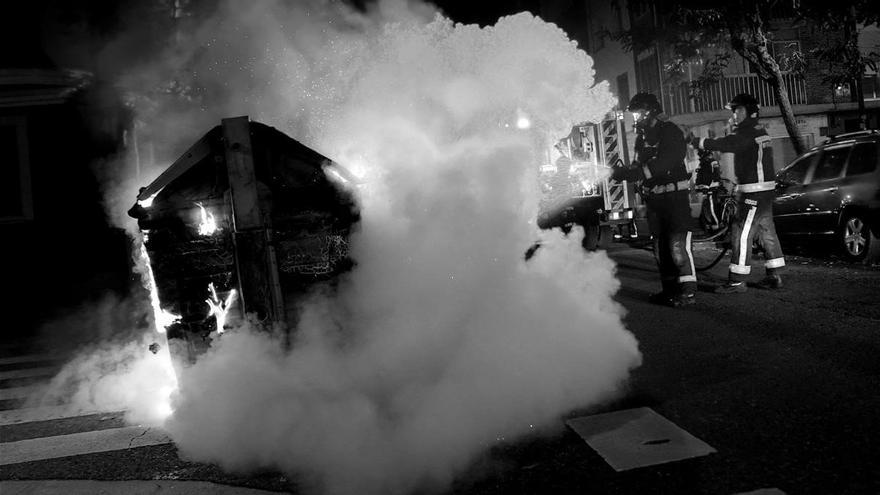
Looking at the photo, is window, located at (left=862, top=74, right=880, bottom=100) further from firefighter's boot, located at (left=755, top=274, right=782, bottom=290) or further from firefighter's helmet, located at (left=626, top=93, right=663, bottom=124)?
firefighter's helmet, located at (left=626, top=93, right=663, bottom=124)

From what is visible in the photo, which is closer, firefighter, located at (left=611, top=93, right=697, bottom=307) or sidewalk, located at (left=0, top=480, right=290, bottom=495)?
sidewalk, located at (left=0, top=480, right=290, bottom=495)

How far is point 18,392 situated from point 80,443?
226 centimetres

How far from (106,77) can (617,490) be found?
27.8 ft

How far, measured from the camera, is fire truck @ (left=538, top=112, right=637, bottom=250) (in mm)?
10461

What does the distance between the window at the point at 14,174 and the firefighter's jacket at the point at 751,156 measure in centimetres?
1110

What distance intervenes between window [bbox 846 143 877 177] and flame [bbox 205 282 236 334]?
26.9 feet

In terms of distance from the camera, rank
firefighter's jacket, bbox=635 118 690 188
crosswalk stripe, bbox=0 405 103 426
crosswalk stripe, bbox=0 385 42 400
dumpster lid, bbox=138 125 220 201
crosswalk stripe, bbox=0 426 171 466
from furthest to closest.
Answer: firefighter's jacket, bbox=635 118 690 188
crosswalk stripe, bbox=0 385 42 400
crosswalk stripe, bbox=0 405 103 426
dumpster lid, bbox=138 125 220 201
crosswalk stripe, bbox=0 426 171 466

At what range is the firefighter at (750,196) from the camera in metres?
6.53

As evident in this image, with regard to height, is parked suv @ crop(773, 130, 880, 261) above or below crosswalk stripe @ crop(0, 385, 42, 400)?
above

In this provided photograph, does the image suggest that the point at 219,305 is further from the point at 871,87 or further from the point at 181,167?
the point at 871,87

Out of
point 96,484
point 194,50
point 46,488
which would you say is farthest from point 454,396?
point 194,50

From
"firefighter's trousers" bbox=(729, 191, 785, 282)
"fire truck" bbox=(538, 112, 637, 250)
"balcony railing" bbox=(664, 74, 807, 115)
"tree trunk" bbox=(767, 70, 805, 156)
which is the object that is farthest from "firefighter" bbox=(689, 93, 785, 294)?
"balcony railing" bbox=(664, 74, 807, 115)

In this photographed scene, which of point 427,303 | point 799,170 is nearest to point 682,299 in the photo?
point 427,303

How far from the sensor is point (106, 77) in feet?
26.9
